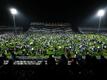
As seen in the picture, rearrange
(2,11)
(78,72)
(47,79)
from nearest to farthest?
(47,79)
(78,72)
(2,11)

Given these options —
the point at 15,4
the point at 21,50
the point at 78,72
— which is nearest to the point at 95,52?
the point at 21,50

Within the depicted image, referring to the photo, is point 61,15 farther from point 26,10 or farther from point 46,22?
point 26,10

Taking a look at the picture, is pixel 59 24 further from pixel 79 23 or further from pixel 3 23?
pixel 3 23

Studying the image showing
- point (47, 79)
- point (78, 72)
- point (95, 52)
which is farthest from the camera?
point (95, 52)

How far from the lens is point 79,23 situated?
63938mm

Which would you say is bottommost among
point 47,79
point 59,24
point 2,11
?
point 47,79

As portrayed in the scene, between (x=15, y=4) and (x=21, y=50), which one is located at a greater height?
(x=15, y=4)

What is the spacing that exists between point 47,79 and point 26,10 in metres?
57.1

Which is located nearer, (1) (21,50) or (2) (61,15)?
(1) (21,50)

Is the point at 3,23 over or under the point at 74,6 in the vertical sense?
under

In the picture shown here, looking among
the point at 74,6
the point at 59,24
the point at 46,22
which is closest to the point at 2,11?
the point at 46,22

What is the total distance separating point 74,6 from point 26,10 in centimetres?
1711

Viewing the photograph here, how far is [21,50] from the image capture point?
26.4 meters

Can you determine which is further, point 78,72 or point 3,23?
point 3,23
